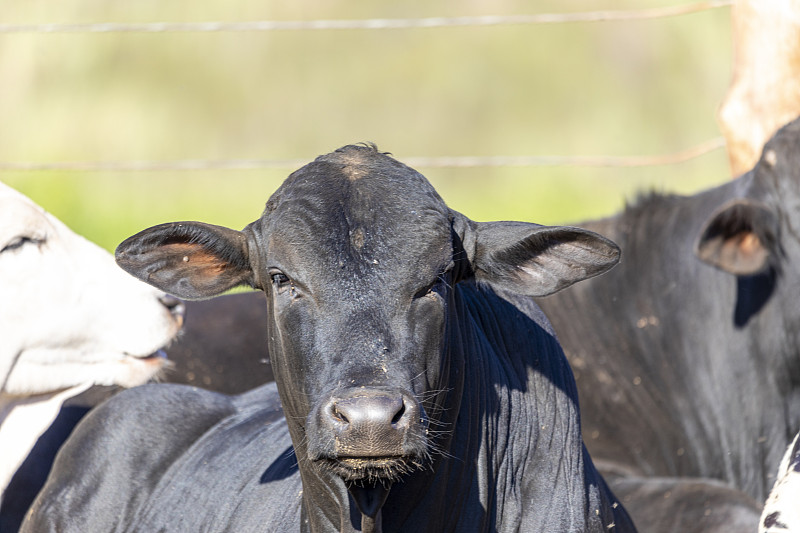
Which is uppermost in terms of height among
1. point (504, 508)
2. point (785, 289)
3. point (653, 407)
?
point (785, 289)

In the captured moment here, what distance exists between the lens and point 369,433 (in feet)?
8.84

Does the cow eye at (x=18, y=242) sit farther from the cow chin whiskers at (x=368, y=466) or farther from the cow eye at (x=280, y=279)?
the cow chin whiskers at (x=368, y=466)

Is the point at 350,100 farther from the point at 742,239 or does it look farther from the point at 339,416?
the point at 339,416

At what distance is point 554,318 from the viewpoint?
5.96m

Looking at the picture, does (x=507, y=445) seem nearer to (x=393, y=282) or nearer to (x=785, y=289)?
(x=393, y=282)

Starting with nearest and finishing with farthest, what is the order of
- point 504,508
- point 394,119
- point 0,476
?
point 504,508 < point 0,476 < point 394,119

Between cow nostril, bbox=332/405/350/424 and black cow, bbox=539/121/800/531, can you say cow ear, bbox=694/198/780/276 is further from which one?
cow nostril, bbox=332/405/350/424

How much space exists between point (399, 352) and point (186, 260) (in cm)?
82

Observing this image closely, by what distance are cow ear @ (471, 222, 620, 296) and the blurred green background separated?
32.0ft

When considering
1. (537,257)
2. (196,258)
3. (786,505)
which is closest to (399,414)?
(537,257)

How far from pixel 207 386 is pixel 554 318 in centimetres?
172

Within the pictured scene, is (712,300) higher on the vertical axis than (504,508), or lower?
higher

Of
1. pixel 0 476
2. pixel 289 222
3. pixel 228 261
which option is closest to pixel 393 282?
pixel 289 222

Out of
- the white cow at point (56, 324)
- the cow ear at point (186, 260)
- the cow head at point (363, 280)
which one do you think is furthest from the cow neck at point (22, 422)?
the cow head at point (363, 280)
